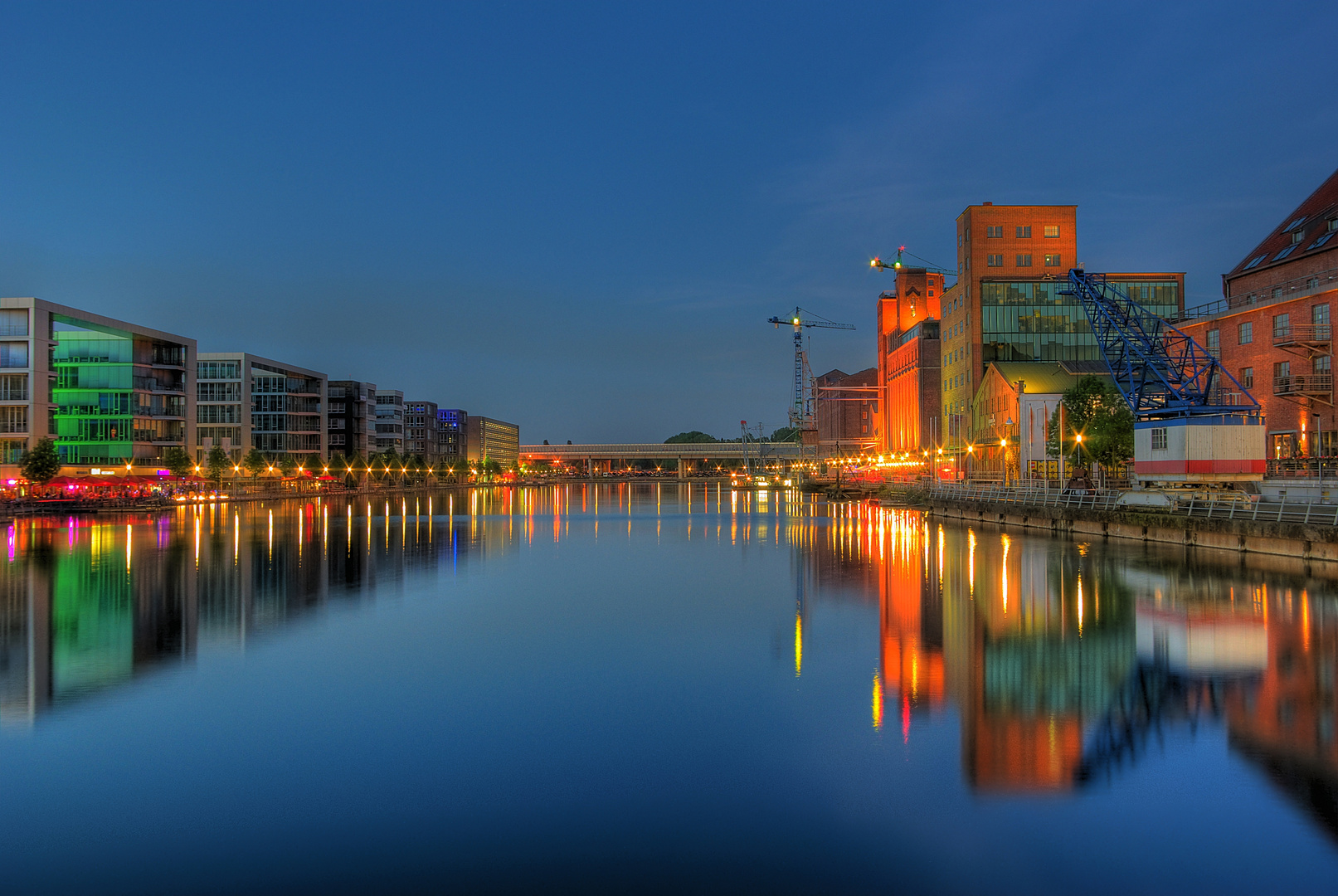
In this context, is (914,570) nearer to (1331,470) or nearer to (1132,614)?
(1132,614)

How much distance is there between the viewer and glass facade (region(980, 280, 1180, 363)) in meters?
92.8

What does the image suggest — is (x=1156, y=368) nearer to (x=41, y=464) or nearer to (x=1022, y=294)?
(x=1022, y=294)

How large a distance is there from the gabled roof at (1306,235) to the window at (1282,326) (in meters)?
5.22

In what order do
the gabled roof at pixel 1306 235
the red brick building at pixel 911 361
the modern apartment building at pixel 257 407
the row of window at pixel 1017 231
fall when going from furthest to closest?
the red brick building at pixel 911 361 < the modern apartment building at pixel 257 407 < the row of window at pixel 1017 231 < the gabled roof at pixel 1306 235

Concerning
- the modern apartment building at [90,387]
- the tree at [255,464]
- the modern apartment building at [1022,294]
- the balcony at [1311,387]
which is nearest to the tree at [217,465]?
the modern apartment building at [90,387]

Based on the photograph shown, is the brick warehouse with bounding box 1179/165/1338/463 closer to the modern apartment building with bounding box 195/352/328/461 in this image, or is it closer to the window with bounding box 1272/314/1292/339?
the window with bounding box 1272/314/1292/339

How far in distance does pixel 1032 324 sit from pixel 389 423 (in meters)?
106

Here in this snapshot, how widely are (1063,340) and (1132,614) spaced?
80403 millimetres

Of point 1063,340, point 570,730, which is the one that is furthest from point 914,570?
point 1063,340

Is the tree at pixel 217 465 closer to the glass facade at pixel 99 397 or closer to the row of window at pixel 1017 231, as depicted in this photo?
the glass facade at pixel 99 397

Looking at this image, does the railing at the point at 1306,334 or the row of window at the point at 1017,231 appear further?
the row of window at the point at 1017,231

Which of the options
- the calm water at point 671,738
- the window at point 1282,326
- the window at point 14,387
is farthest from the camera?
the window at point 14,387

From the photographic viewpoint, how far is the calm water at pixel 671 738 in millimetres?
7793

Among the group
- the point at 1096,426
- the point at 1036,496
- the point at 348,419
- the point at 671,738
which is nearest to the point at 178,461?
the point at 348,419
